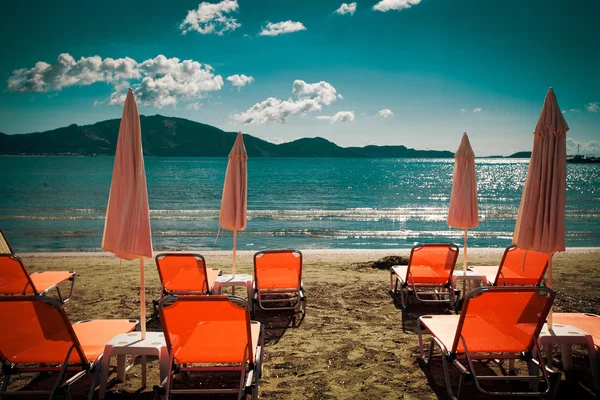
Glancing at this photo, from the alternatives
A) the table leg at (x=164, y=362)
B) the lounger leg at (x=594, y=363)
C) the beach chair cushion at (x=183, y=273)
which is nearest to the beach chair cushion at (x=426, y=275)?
the lounger leg at (x=594, y=363)

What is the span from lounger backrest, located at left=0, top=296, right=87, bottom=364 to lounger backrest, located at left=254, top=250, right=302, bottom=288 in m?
3.22

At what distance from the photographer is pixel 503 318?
3.78 meters

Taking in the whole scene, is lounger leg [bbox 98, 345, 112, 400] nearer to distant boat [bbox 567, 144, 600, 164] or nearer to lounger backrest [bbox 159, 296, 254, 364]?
lounger backrest [bbox 159, 296, 254, 364]

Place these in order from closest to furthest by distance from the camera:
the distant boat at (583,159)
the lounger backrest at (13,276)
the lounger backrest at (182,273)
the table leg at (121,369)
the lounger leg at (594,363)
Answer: the lounger leg at (594,363) < the table leg at (121,369) < the lounger backrest at (13,276) < the lounger backrest at (182,273) < the distant boat at (583,159)

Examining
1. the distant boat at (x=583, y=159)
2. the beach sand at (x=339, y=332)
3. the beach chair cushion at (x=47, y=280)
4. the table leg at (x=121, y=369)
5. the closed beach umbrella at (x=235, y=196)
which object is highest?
the distant boat at (x=583, y=159)

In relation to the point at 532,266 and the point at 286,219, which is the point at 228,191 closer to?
the point at 532,266

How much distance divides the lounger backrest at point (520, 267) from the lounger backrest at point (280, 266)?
311cm

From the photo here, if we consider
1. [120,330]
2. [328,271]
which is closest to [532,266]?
[328,271]

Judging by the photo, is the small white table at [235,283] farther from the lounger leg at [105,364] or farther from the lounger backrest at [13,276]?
the lounger leg at [105,364]

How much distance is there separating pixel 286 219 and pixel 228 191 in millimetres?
20876

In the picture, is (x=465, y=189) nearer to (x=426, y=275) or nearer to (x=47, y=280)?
(x=426, y=275)

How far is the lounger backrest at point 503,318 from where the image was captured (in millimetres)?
3658

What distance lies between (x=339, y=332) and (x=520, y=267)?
303cm

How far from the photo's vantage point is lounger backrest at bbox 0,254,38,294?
5.69 meters
